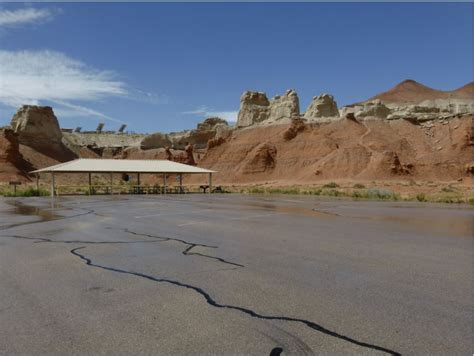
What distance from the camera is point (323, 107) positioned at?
95938mm

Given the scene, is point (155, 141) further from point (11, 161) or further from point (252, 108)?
point (11, 161)

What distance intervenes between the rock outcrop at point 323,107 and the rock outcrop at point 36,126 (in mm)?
56162

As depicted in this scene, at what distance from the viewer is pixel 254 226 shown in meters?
14.3

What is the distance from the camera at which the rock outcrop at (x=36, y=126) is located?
318 ft

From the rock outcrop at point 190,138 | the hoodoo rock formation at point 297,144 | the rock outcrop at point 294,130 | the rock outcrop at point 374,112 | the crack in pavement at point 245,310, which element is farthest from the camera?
the rock outcrop at point 190,138

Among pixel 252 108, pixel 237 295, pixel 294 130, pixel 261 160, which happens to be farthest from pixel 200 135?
pixel 237 295

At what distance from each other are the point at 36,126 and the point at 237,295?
102579 mm

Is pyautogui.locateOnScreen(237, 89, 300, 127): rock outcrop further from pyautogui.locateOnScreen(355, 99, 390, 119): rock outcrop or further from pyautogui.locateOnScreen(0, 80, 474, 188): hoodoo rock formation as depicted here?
pyautogui.locateOnScreen(355, 99, 390, 119): rock outcrop

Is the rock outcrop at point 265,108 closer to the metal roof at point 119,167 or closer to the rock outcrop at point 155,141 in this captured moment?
the rock outcrop at point 155,141

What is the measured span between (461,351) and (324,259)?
14.4 feet

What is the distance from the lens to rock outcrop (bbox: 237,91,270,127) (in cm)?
10144

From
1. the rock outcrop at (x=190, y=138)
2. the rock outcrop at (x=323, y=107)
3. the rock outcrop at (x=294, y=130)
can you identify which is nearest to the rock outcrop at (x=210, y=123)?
the rock outcrop at (x=190, y=138)

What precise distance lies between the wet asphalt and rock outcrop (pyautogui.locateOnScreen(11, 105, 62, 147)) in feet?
311

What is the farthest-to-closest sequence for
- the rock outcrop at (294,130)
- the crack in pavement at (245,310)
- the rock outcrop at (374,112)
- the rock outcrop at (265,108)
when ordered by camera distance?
the rock outcrop at (265,108)
the rock outcrop at (374,112)
the rock outcrop at (294,130)
the crack in pavement at (245,310)
